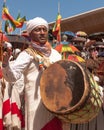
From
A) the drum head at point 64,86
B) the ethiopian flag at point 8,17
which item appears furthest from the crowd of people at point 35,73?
the ethiopian flag at point 8,17

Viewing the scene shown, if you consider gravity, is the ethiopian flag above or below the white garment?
above

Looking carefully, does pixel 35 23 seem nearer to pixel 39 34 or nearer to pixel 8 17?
pixel 39 34

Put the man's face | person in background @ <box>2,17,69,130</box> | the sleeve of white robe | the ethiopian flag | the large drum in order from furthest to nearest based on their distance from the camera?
the ethiopian flag → the man's face → person in background @ <box>2,17,69,130</box> → the sleeve of white robe → the large drum

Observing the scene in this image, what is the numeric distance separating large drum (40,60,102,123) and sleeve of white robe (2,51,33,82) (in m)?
0.23

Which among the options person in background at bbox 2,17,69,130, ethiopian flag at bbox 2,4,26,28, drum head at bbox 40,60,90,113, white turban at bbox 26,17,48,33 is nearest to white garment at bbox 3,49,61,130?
person in background at bbox 2,17,69,130

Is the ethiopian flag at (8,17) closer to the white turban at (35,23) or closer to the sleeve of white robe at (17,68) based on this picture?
the white turban at (35,23)

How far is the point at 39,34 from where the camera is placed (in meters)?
4.35

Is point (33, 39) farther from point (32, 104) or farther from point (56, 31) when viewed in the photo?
point (56, 31)

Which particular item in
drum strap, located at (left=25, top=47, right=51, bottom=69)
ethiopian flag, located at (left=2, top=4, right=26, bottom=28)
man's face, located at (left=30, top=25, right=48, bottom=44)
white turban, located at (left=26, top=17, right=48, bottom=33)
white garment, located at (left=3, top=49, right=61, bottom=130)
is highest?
ethiopian flag, located at (left=2, top=4, right=26, bottom=28)

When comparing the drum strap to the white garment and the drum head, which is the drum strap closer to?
the white garment

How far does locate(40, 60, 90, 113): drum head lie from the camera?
3.81m

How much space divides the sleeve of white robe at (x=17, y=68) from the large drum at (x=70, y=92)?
0.74 ft

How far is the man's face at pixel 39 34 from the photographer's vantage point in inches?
170

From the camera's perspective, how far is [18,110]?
496 centimetres
